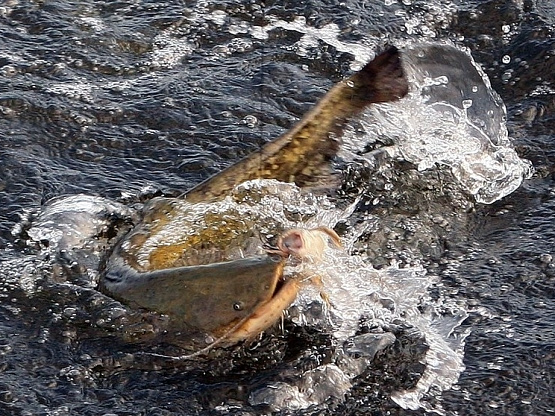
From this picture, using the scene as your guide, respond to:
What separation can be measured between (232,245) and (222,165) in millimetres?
812

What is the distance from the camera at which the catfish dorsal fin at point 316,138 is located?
14.3 ft

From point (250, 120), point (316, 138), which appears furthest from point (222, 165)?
point (316, 138)

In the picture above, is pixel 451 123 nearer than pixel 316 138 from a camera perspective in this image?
A: No

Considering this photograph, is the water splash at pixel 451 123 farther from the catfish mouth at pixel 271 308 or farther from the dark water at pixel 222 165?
the catfish mouth at pixel 271 308

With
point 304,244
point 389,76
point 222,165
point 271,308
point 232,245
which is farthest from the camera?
point 222,165

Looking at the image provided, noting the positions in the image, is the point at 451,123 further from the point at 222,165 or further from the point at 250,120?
the point at 222,165

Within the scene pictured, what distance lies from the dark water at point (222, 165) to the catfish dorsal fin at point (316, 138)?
338mm

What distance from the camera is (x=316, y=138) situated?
14.6ft

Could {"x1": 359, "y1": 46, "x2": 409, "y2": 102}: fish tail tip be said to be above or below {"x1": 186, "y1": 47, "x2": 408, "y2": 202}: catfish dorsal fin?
above

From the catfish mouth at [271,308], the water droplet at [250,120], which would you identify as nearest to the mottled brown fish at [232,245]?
the catfish mouth at [271,308]

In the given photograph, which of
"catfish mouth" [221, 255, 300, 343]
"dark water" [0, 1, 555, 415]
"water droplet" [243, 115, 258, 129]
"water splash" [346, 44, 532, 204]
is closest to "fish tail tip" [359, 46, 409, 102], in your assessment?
"water splash" [346, 44, 532, 204]

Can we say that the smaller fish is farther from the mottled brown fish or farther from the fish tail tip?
the fish tail tip

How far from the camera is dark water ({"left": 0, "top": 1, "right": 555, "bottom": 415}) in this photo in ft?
12.1

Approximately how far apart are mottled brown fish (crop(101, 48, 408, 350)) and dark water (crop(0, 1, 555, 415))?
258 mm
